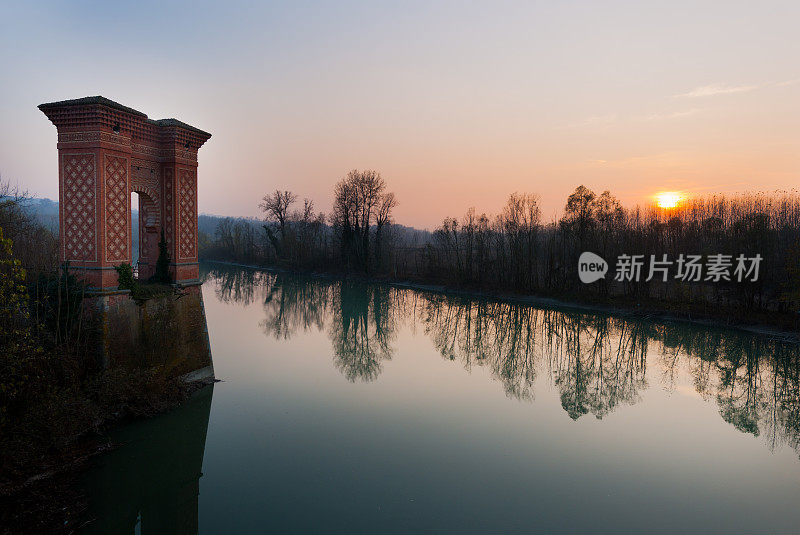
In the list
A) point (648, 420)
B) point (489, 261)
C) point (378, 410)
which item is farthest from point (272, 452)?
point (489, 261)

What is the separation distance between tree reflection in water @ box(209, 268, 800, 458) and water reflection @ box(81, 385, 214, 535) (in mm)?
4594

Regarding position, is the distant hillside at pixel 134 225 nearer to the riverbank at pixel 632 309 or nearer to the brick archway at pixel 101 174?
the brick archway at pixel 101 174

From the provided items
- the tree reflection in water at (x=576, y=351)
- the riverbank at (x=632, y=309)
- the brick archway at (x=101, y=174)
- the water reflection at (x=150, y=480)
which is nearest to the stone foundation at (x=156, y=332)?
the brick archway at (x=101, y=174)

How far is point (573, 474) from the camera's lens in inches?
253

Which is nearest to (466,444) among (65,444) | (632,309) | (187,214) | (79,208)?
(65,444)

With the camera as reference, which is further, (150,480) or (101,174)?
(101,174)

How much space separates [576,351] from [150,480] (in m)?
12.8

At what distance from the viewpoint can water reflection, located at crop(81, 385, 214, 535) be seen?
524 centimetres

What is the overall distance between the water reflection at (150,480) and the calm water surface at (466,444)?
27 mm

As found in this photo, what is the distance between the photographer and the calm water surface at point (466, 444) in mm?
5371

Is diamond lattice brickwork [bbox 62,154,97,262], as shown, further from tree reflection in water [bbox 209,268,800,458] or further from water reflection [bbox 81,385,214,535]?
tree reflection in water [bbox 209,268,800,458]

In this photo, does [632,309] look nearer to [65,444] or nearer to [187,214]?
[187,214]

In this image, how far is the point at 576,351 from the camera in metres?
14.5

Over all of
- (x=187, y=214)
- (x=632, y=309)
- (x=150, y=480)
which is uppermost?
(x=187, y=214)
